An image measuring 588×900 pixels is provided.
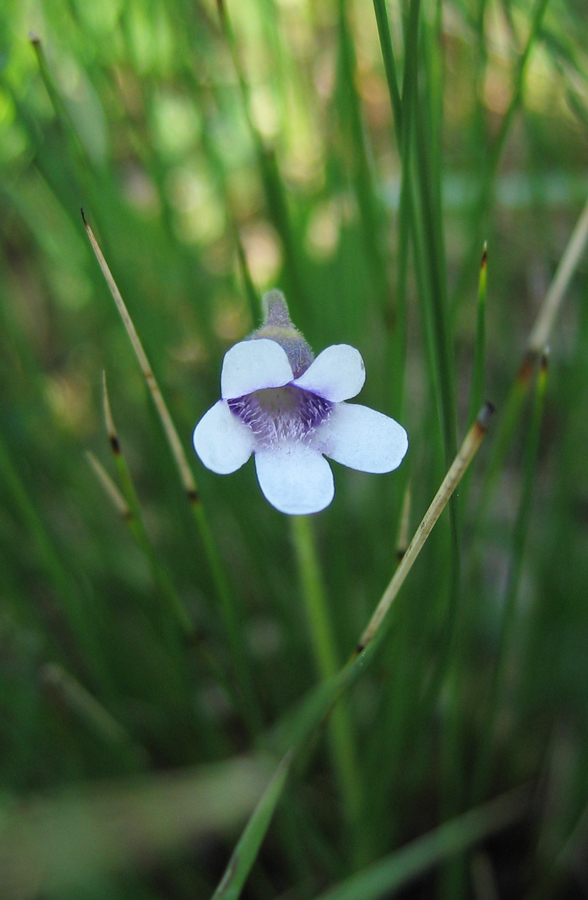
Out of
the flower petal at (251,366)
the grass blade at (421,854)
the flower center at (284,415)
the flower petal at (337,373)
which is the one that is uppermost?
Answer: the flower center at (284,415)

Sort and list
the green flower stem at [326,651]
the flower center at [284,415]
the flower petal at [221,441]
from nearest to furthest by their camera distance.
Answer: the flower petal at [221,441], the flower center at [284,415], the green flower stem at [326,651]

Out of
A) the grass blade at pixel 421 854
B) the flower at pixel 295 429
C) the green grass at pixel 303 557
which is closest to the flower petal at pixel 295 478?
the flower at pixel 295 429

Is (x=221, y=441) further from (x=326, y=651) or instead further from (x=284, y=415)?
(x=326, y=651)

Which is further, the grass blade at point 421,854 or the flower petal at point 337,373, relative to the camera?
the grass blade at point 421,854

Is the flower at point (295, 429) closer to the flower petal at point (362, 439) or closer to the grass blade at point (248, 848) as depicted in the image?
the flower petal at point (362, 439)

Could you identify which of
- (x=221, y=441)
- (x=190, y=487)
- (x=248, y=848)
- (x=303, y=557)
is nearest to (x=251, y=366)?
(x=221, y=441)

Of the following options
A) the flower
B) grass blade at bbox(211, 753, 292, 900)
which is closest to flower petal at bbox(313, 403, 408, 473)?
the flower

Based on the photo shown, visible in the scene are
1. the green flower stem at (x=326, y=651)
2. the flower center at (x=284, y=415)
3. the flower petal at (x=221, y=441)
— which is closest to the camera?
the flower petal at (x=221, y=441)

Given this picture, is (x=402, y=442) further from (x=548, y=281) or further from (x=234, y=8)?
(x=234, y=8)
